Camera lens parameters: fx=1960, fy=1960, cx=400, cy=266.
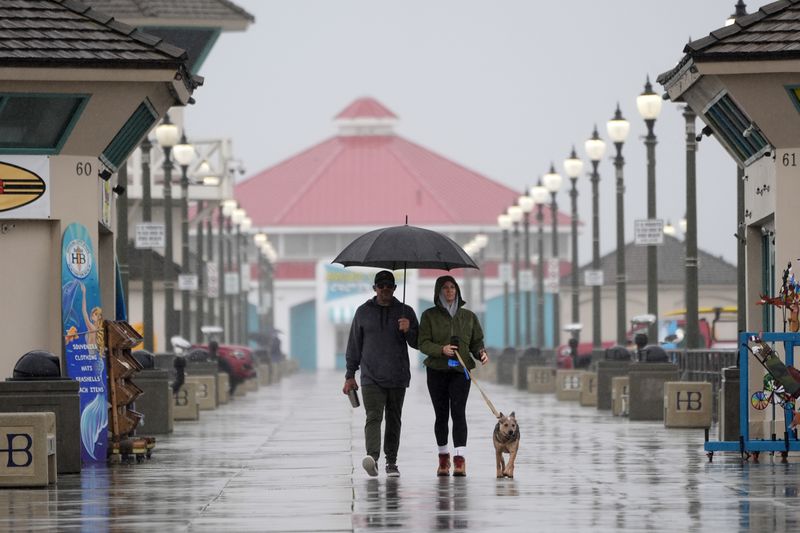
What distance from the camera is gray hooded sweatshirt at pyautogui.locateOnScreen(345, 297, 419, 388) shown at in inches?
770

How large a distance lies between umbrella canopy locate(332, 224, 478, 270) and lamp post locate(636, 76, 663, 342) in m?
18.9

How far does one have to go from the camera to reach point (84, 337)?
22.9 m

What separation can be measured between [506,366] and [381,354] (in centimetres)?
4885

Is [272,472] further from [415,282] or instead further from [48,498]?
[415,282]

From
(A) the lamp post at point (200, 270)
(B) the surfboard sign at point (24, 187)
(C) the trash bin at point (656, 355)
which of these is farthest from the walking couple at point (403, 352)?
(A) the lamp post at point (200, 270)

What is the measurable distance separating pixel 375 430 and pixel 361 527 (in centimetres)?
465

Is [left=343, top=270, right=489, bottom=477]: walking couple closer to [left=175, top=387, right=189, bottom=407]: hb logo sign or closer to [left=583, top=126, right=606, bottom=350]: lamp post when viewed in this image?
[left=175, top=387, right=189, bottom=407]: hb logo sign

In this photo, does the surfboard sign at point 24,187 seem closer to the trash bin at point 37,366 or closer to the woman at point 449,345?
the trash bin at point 37,366

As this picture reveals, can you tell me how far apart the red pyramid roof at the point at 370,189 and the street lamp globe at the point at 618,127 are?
86.8 m

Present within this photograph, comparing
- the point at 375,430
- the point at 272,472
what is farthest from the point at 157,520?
the point at 272,472

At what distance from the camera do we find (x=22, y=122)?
22.7 meters

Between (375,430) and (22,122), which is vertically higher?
(22,122)

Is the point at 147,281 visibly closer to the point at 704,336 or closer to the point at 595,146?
the point at 595,146

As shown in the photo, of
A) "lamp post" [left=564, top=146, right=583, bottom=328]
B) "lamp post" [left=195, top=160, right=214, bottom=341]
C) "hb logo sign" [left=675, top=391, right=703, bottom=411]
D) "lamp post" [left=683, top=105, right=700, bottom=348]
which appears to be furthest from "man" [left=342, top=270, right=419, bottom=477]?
"lamp post" [left=195, top=160, right=214, bottom=341]
